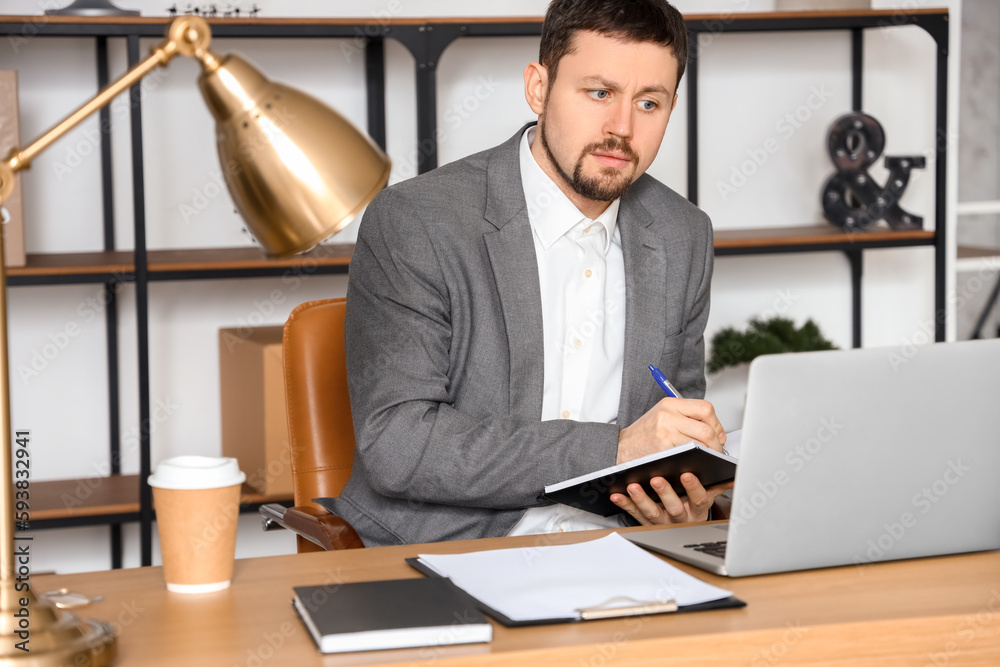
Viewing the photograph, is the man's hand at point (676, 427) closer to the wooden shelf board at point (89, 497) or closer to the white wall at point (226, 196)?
the wooden shelf board at point (89, 497)

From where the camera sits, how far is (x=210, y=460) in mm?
1026

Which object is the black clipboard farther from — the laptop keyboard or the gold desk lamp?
the gold desk lamp

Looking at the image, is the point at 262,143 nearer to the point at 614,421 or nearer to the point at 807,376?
the point at 807,376

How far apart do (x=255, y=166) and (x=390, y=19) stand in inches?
73.7

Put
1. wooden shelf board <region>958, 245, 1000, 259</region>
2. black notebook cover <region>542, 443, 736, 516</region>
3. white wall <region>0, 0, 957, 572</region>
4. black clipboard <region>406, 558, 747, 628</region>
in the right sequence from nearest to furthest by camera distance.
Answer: black clipboard <region>406, 558, 747, 628</region>
black notebook cover <region>542, 443, 736, 516</region>
white wall <region>0, 0, 957, 572</region>
wooden shelf board <region>958, 245, 1000, 259</region>

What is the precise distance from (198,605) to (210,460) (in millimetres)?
135

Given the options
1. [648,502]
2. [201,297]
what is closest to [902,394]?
[648,502]

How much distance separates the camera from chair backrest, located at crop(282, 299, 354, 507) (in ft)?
5.81

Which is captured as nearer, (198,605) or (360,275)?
(198,605)

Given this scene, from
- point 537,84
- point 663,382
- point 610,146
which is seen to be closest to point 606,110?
point 610,146

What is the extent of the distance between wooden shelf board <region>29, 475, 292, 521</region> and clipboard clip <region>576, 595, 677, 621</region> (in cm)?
156

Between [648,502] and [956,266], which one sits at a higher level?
[956,266]

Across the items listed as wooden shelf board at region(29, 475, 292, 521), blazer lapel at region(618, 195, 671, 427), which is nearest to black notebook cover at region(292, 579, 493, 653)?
blazer lapel at region(618, 195, 671, 427)

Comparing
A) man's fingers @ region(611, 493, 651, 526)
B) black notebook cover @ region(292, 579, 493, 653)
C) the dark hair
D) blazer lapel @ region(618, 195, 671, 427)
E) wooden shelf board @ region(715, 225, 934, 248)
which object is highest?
the dark hair
